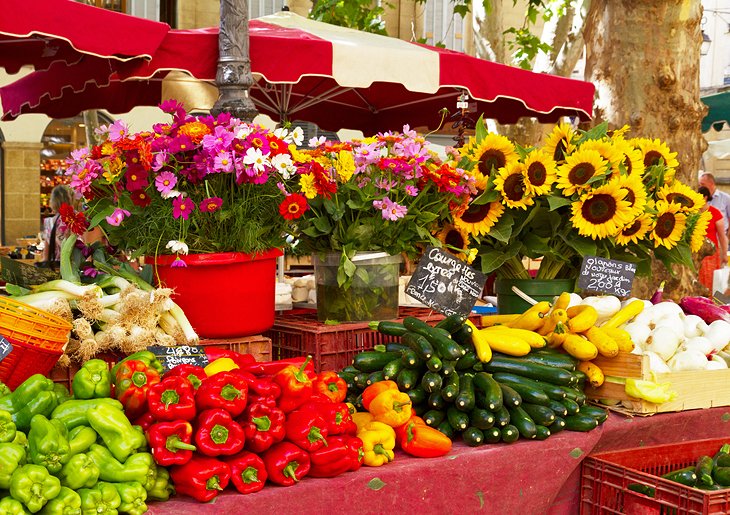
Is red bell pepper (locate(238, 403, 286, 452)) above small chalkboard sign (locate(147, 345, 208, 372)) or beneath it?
beneath

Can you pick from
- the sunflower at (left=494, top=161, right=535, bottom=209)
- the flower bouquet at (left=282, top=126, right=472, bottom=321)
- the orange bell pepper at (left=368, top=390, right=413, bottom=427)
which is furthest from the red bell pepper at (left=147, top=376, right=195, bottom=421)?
the sunflower at (left=494, top=161, right=535, bottom=209)

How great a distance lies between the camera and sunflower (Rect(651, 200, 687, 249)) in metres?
3.73

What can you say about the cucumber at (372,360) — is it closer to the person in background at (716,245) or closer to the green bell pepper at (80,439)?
the green bell pepper at (80,439)

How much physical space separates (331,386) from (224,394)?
0.47 metres

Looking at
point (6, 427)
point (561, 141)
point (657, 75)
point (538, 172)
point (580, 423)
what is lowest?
point (580, 423)

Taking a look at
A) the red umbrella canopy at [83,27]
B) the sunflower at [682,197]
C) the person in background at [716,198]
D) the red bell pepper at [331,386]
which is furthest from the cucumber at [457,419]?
the person in background at [716,198]

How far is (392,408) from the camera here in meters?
2.59

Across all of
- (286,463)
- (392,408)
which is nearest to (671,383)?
(392,408)

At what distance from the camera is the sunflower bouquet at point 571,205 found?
139 inches

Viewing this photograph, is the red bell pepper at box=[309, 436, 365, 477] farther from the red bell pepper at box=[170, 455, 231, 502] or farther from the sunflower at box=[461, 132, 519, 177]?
the sunflower at box=[461, 132, 519, 177]

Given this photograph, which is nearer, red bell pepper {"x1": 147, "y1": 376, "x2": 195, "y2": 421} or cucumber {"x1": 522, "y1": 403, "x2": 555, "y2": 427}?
red bell pepper {"x1": 147, "y1": 376, "x2": 195, "y2": 421}

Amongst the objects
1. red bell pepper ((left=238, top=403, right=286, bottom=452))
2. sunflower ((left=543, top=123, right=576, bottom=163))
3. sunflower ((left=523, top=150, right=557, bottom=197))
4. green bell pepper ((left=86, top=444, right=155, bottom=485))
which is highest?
sunflower ((left=543, top=123, right=576, bottom=163))

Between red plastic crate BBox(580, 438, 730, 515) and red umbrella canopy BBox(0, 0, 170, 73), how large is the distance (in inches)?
110

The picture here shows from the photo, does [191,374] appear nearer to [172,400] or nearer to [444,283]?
[172,400]
